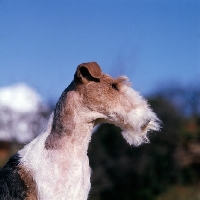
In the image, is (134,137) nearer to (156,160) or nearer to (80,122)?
(80,122)

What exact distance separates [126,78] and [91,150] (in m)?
24.0

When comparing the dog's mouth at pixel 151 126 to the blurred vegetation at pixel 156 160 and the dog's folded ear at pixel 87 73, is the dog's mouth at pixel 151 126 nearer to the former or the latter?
the dog's folded ear at pixel 87 73

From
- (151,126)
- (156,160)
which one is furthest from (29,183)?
(156,160)

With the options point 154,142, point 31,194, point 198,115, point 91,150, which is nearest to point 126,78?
point 31,194

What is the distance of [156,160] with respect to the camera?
118ft

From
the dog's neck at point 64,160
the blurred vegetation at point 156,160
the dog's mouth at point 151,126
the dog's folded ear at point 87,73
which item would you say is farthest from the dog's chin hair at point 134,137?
the blurred vegetation at point 156,160

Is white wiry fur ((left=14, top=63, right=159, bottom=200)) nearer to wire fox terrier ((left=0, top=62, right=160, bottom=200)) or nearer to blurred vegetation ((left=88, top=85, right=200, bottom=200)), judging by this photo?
wire fox terrier ((left=0, top=62, right=160, bottom=200))

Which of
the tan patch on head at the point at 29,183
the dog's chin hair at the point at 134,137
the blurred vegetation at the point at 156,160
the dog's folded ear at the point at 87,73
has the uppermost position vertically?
the blurred vegetation at the point at 156,160

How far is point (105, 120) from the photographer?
5.53 meters

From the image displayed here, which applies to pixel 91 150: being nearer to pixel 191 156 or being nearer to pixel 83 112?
pixel 191 156

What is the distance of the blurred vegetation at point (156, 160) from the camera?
30938 mm

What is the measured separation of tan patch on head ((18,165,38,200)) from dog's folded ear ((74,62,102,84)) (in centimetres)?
121

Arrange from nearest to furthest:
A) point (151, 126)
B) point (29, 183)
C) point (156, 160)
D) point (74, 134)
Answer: point (29, 183) → point (74, 134) → point (151, 126) → point (156, 160)

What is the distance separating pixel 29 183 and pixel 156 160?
103 ft
